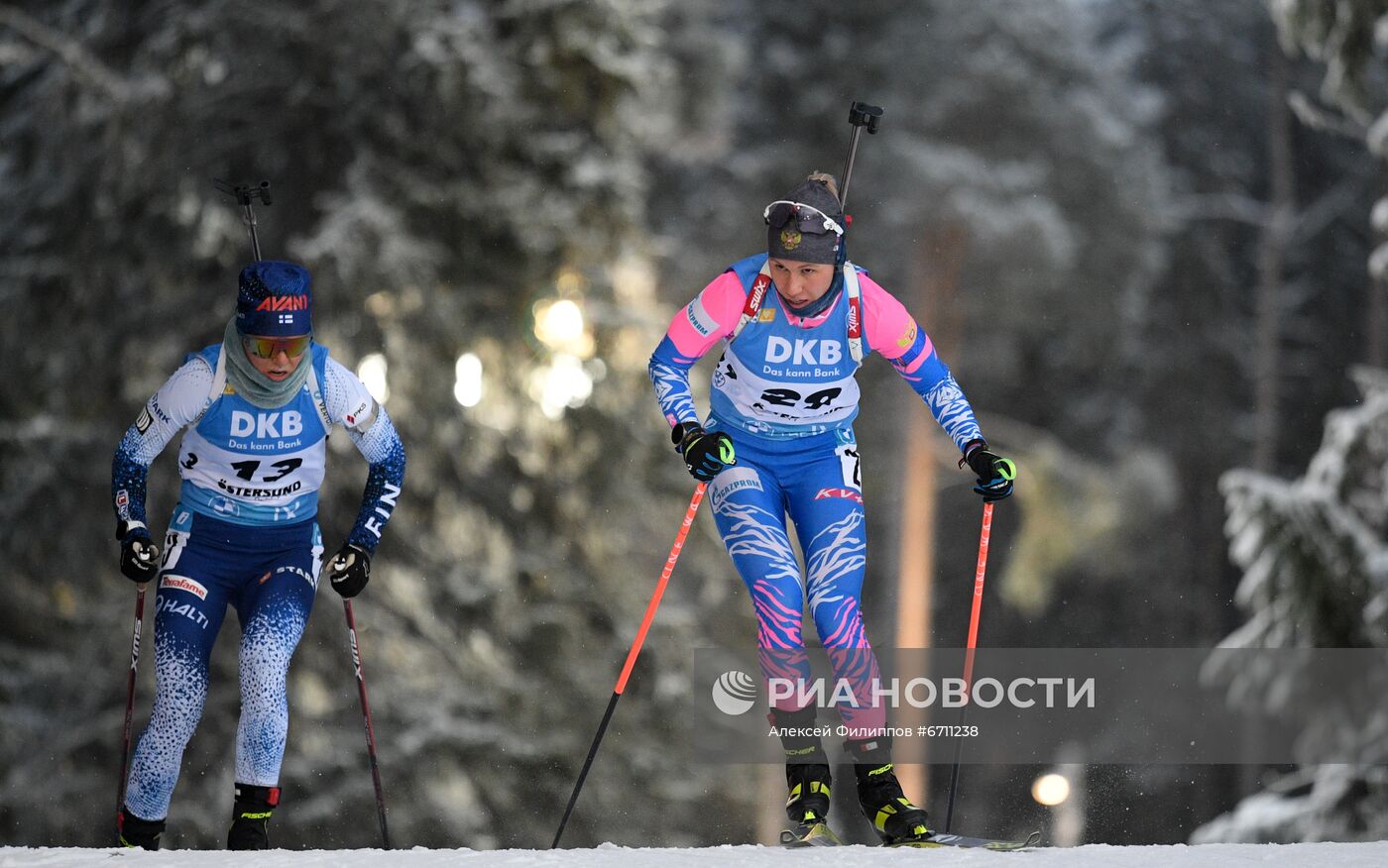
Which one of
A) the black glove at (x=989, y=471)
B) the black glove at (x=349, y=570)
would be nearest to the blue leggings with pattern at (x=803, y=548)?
the black glove at (x=989, y=471)

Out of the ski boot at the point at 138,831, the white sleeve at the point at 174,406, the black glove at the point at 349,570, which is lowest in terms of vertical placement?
the ski boot at the point at 138,831

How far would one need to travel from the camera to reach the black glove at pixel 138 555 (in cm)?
466

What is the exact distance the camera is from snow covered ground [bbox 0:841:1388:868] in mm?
4281

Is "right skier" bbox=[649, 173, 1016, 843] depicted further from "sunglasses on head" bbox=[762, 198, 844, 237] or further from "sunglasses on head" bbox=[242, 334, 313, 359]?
"sunglasses on head" bbox=[242, 334, 313, 359]

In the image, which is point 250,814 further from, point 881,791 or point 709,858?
point 881,791

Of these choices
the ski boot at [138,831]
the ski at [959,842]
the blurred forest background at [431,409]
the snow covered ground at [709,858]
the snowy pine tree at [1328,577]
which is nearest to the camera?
the snow covered ground at [709,858]

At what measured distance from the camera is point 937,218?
14.0 metres

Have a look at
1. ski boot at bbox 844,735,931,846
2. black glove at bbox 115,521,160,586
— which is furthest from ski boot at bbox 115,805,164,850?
ski boot at bbox 844,735,931,846

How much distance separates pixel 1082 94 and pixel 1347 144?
3124 millimetres

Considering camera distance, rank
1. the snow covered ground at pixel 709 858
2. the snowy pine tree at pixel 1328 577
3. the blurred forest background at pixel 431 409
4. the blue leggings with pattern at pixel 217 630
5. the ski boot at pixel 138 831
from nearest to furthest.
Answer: the snow covered ground at pixel 709 858 < the blue leggings with pattern at pixel 217 630 < the ski boot at pixel 138 831 < the snowy pine tree at pixel 1328 577 < the blurred forest background at pixel 431 409

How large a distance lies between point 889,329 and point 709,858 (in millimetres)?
1604

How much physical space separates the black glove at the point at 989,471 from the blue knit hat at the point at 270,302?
1.94 meters

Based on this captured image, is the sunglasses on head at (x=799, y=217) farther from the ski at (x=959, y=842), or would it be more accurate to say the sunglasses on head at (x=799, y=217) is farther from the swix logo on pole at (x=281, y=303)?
the ski at (x=959, y=842)

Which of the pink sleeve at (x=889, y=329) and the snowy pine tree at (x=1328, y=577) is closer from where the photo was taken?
the pink sleeve at (x=889, y=329)
